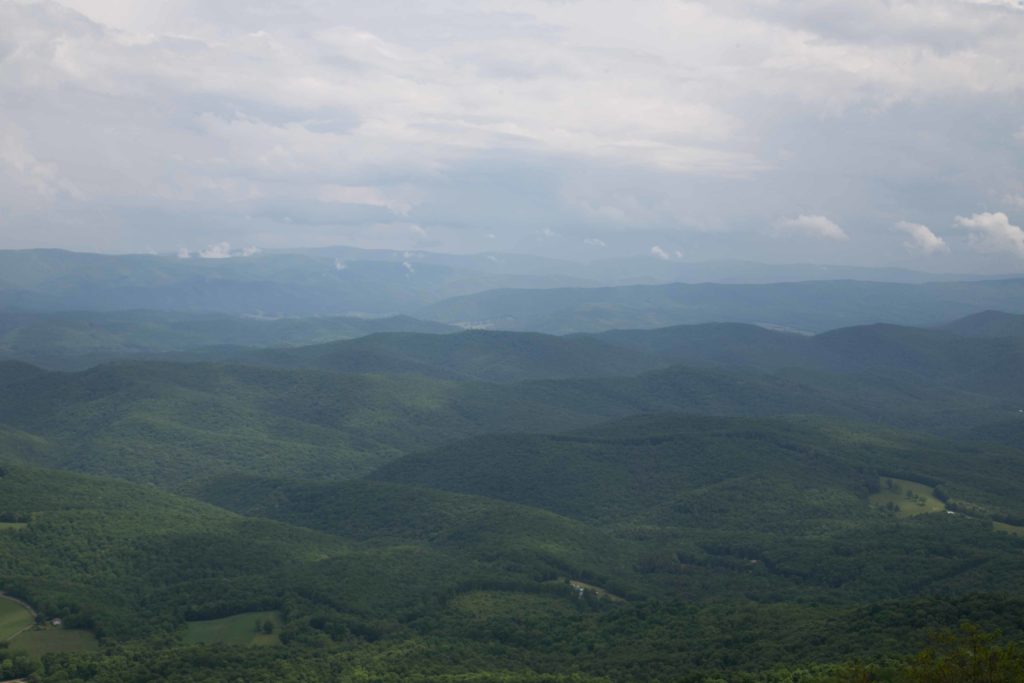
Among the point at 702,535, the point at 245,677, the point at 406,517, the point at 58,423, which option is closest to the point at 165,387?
the point at 58,423

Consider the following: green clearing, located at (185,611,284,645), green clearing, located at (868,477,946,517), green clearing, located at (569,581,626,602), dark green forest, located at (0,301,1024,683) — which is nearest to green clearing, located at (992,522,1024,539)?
dark green forest, located at (0,301,1024,683)

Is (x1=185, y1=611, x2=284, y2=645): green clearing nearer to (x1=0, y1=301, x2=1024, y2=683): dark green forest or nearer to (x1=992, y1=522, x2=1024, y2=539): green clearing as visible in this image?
(x1=0, y1=301, x2=1024, y2=683): dark green forest

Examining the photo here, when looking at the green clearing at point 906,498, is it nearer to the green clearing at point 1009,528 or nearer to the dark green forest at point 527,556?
the dark green forest at point 527,556

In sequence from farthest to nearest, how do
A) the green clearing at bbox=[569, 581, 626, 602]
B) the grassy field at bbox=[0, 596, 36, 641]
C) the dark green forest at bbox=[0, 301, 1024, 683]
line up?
1. the green clearing at bbox=[569, 581, 626, 602]
2. the grassy field at bbox=[0, 596, 36, 641]
3. the dark green forest at bbox=[0, 301, 1024, 683]

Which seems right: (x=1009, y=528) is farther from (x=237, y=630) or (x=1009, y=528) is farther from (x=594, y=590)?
(x=237, y=630)

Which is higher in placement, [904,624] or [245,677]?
[904,624]

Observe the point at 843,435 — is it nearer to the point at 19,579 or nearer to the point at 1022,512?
the point at 1022,512

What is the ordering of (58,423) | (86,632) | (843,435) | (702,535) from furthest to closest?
1. (58,423)
2. (843,435)
3. (702,535)
4. (86,632)
